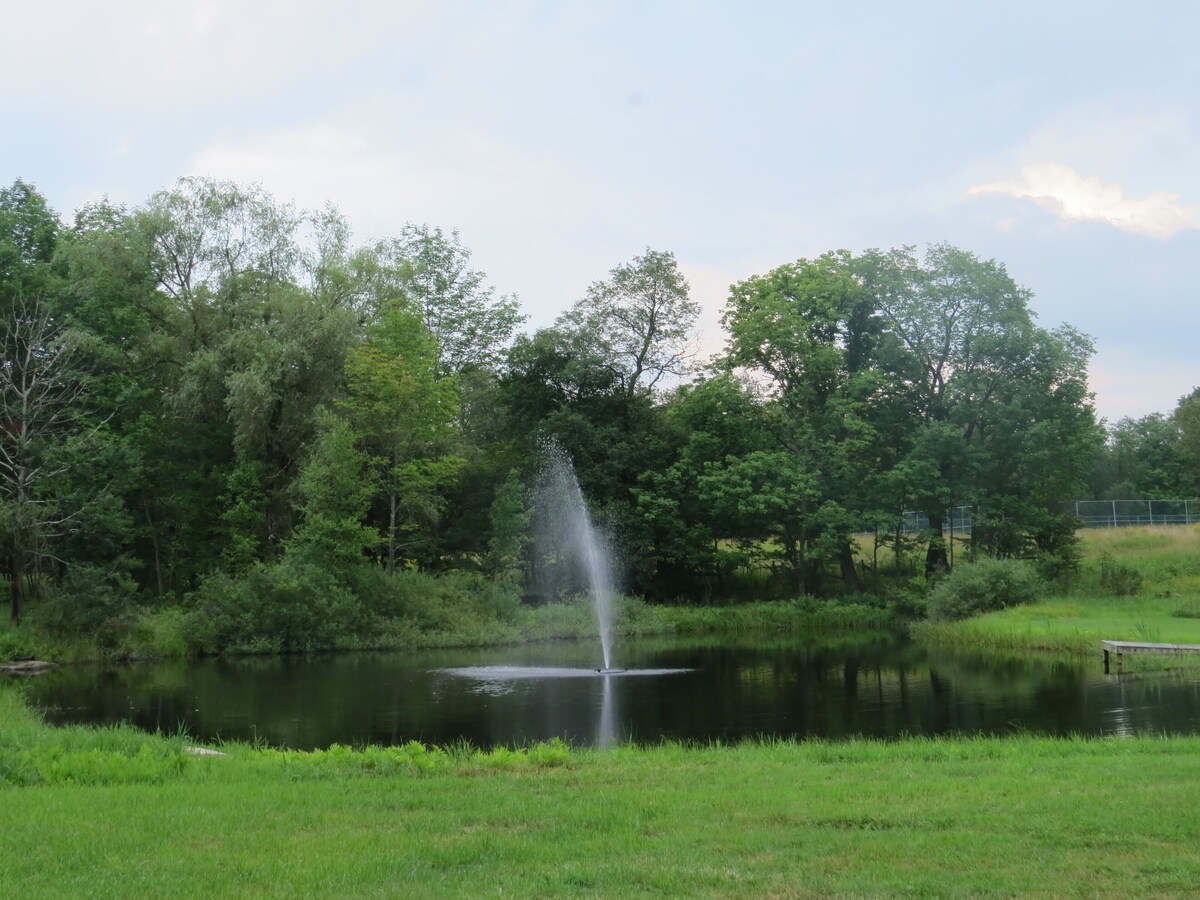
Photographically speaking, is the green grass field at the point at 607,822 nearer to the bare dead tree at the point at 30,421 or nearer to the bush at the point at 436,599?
the bare dead tree at the point at 30,421

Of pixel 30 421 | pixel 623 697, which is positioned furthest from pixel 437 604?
pixel 623 697

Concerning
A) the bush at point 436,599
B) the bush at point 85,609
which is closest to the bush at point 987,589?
the bush at point 436,599

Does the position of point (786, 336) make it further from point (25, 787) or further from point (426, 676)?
point (25, 787)

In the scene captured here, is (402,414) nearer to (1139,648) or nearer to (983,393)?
(983,393)

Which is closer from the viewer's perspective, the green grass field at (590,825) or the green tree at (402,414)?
the green grass field at (590,825)

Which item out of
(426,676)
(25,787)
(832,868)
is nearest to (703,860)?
(832,868)

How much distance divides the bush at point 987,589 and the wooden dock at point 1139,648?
1119 centimetres

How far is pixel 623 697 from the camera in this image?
25156 mm

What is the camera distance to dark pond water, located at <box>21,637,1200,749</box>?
64.8ft

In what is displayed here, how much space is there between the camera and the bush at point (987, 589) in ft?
132

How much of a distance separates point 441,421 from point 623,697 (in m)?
23.3

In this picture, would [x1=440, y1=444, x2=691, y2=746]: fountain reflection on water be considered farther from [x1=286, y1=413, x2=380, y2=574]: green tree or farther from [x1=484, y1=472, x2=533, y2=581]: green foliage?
[x1=286, y1=413, x2=380, y2=574]: green tree

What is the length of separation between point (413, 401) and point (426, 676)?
16.5 meters

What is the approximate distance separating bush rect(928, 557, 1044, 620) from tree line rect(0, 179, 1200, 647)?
8425 millimetres
